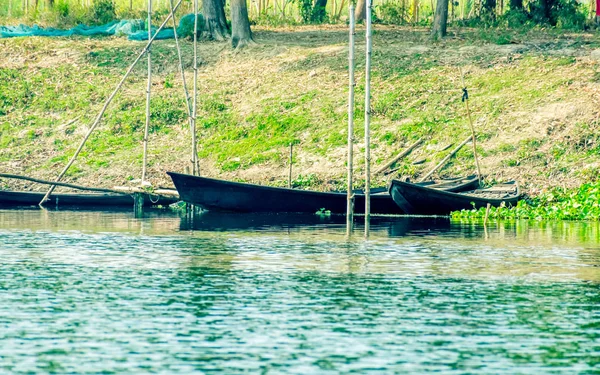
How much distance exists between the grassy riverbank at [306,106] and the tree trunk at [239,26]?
1.39 feet

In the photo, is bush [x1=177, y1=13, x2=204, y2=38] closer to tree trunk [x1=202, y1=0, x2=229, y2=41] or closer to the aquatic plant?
tree trunk [x1=202, y1=0, x2=229, y2=41]

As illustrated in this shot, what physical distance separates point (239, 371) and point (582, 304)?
16.1 ft

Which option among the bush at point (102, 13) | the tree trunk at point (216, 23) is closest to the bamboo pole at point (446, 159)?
the tree trunk at point (216, 23)

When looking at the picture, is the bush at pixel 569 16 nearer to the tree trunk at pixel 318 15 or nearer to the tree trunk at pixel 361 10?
the tree trunk at pixel 361 10

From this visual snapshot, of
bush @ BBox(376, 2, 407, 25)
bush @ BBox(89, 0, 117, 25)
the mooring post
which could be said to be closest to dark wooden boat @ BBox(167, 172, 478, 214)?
the mooring post

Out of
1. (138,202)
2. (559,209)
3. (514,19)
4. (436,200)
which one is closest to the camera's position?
(436,200)

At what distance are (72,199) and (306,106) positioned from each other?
7.64 metres

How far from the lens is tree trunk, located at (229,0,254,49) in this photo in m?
35.7

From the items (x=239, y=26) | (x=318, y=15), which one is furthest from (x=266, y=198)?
(x=318, y=15)

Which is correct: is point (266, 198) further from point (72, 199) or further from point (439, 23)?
point (439, 23)

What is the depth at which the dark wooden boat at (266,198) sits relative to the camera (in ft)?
82.4

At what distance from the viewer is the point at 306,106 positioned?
1303 inches

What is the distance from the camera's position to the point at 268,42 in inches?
1468

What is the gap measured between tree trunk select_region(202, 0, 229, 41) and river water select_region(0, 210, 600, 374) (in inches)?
650
